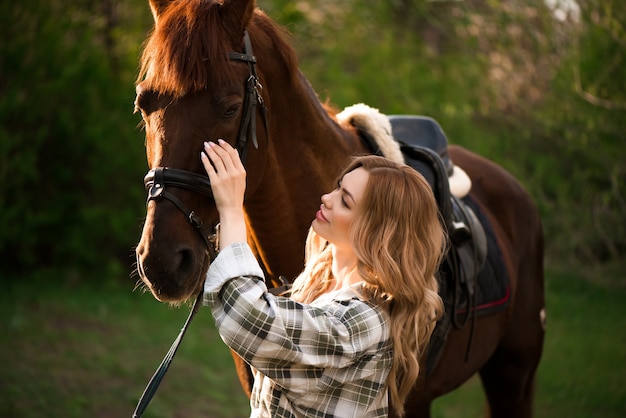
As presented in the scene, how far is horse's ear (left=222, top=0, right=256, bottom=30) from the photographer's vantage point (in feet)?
6.46

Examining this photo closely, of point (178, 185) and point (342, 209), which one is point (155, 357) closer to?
point (178, 185)

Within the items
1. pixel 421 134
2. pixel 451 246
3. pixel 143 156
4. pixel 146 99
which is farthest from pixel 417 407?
pixel 143 156

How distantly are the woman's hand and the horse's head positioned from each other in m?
0.12

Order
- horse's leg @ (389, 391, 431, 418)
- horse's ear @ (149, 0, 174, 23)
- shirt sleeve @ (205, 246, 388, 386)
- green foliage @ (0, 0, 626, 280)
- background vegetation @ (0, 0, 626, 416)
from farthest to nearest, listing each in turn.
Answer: green foliage @ (0, 0, 626, 280), background vegetation @ (0, 0, 626, 416), horse's leg @ (389, 391, 431, 418), horse's ear @ (149, 0, 174, 23), shirt sleeve @ (205, 246, 388, 386)

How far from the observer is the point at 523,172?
21.7 feet

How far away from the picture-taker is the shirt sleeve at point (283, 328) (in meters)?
1.49

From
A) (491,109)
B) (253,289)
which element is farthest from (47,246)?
(253,289)

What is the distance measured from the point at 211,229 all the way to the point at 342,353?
544mm

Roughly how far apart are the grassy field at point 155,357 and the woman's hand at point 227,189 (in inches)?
132

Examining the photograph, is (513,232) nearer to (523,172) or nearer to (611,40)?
(611,40)

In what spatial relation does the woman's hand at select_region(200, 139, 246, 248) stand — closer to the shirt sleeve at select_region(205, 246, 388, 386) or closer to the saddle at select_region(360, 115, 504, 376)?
the shirt sleeve at select_region(205, 246, 388, 386)

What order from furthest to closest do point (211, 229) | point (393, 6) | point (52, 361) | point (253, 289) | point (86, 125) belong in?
point (393, 6) < point (86, 125) < point (52, 361) < point (211, 229) < point (253, 289)

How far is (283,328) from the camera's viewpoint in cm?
151

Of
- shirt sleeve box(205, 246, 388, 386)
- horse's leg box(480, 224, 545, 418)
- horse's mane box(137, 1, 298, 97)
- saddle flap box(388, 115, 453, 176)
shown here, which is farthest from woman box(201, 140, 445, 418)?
horse's leg box(480, 224, 545, 418)
